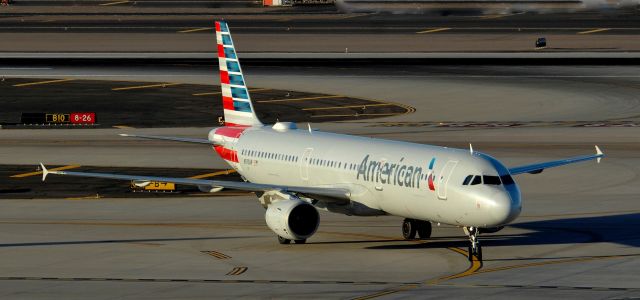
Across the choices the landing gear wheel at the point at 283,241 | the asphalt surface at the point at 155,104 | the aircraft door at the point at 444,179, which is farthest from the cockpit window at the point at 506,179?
the asphalt surface at the point at 155,104

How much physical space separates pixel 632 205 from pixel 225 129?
21.1 meters

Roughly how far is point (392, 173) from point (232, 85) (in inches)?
687

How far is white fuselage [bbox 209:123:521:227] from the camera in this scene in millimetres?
50281

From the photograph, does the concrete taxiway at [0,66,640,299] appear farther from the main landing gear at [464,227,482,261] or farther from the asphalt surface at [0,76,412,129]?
the asphalt surface at [0,76,412,129]

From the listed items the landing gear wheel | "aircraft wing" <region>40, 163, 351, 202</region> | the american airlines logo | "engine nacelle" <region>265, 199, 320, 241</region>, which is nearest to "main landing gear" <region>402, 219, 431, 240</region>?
"aircraft wing" <region>40, 163, 351, 202</region>

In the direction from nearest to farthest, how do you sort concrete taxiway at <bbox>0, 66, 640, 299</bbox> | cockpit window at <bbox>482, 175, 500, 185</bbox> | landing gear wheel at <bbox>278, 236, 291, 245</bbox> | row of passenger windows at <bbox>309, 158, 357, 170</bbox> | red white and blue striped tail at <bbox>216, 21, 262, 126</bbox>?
concrete taxiway at <bbox>0, 66, 640, 299</bbox>, cockpit window at <bbox>482, 175, 500, 185</bbox>, landing gear wheel at <bbox>278, 236, 291, 245</bbox>, row of passenger windows at <bbox>309, 158, 357, 170</bbox>, red white and blue striped tail at <bbox>216, 21, 262, 126</bbox>

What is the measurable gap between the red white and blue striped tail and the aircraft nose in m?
21.3

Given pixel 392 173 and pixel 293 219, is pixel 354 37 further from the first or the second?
pixel 392 173

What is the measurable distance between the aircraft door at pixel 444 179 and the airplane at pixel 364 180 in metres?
0.04

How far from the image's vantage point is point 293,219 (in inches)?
2146

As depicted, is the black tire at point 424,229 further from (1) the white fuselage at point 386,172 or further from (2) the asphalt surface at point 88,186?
(2) the asphalt surface at point 88,186

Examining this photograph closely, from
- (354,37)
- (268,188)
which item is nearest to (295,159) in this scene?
(268,188)

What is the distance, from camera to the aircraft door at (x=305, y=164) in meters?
59.2

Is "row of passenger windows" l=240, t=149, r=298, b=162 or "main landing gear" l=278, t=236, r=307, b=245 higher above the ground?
"row of passenger windows" l=240, t=149, r=298, b=162
